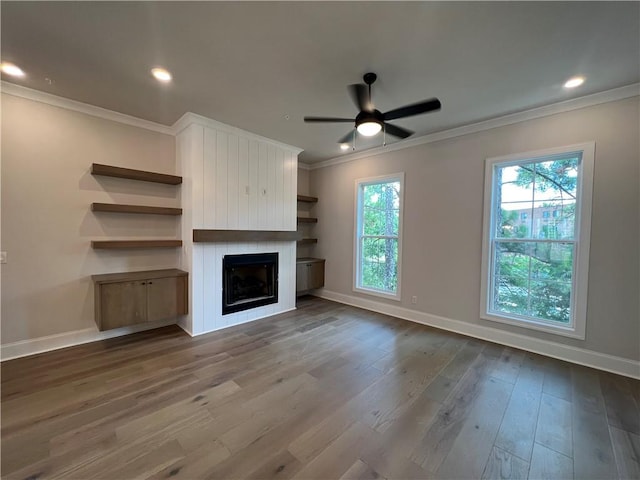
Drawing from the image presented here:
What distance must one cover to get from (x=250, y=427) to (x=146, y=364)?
61.9 inches

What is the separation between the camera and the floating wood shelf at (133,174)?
326 centimetres

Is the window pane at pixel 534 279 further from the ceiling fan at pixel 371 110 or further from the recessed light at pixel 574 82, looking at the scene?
the ceiling fan at pixel 371 110

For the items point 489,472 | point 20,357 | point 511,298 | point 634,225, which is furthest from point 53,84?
point 634,225

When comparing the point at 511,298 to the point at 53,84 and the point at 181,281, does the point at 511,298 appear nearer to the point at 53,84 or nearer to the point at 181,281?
the point at 181,281

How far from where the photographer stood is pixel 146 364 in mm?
2830

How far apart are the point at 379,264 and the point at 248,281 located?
7.58 ft

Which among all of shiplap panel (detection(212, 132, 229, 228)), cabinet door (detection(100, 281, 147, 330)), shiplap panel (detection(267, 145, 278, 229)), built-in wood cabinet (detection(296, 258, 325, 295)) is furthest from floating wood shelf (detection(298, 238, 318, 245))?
cabinet door (detection(100, 281, 147, 330))

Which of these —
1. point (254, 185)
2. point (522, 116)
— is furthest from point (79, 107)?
point (522, 116)

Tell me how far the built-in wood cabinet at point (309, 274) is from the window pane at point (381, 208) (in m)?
1.23

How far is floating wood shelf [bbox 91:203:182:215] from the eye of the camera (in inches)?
129

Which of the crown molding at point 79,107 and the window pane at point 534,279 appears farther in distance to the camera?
the window pane at point 534,279

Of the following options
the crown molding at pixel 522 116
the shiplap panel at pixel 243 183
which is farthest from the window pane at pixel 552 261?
the shiplap panel at pixel 243 183

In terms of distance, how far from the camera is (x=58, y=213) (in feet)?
10.3

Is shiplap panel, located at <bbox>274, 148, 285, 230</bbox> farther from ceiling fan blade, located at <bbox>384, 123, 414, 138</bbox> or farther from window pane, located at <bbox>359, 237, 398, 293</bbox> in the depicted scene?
ceiling fan blade, located at <bbox>384, 123, 414, 138</bbox>
